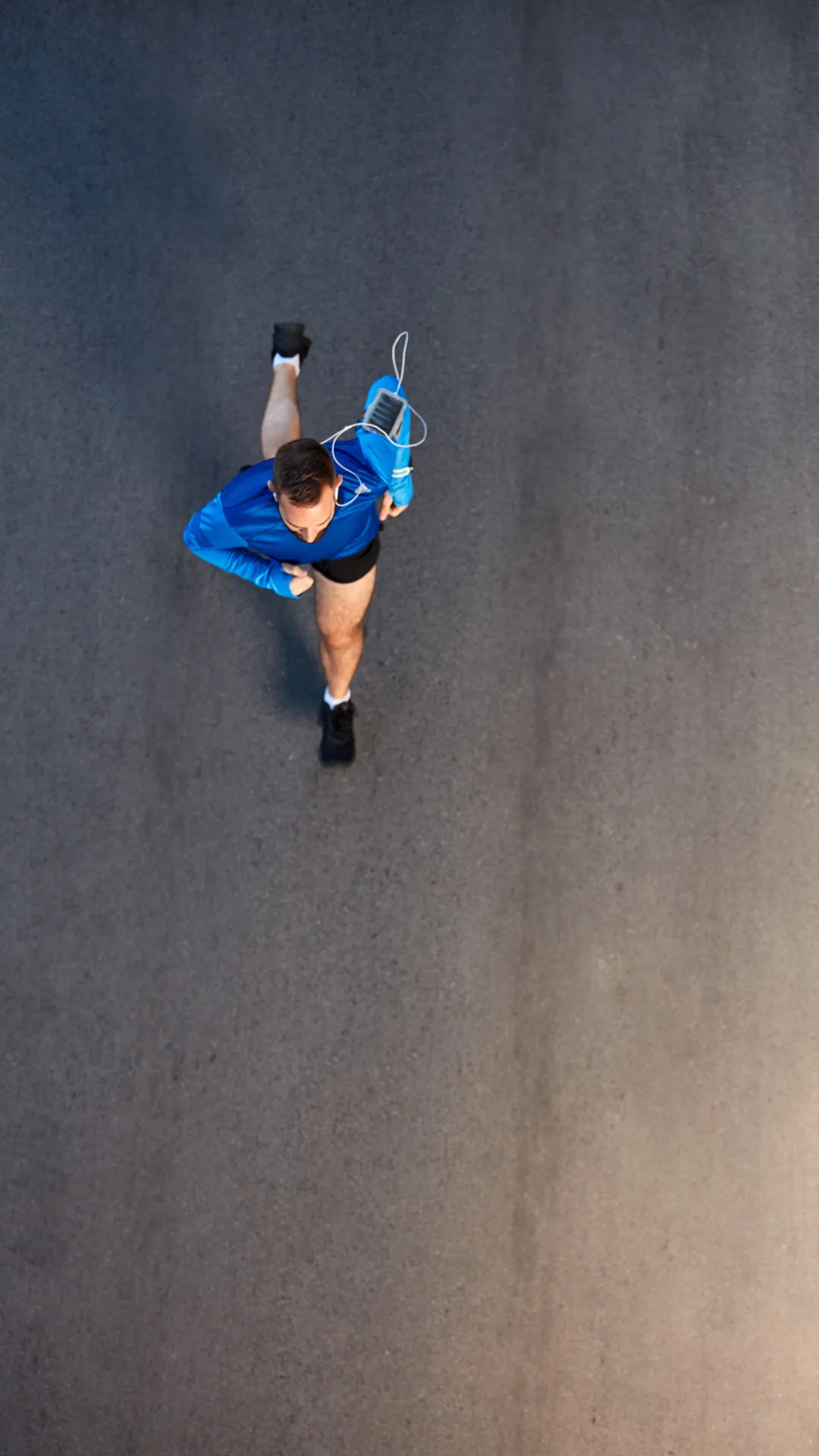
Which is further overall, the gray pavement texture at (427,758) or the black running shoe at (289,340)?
the black running shoe at (289,340)

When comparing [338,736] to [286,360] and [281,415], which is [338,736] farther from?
[286,360]

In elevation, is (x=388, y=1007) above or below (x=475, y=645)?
below

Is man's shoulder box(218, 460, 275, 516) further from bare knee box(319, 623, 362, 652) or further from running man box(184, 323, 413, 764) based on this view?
bare knee box(319, 623, 362, 652)

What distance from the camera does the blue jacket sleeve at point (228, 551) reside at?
2246 millimetres

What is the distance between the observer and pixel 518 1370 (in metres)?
2.58

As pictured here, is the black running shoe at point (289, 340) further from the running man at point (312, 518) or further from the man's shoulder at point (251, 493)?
the man's shoulder at point (251, 493)

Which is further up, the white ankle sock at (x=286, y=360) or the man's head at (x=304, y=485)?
A: the white ankle sock at (x=286, y=360)

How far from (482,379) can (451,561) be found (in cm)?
57

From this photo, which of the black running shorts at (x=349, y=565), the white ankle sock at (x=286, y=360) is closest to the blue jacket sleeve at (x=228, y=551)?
the black running shorts at (x=349, y=565)

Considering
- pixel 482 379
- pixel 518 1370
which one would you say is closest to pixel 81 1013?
pixel 518 1370

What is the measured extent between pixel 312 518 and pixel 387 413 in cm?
43

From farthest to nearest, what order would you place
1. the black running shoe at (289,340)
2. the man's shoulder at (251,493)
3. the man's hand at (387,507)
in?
1. the black running shoe at (289,340)
2. the man's hand at (387,507)
3. the man's shoulder at (251,493)

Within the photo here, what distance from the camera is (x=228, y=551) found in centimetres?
229

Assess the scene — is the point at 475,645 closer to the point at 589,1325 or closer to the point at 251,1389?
the point at 589,1325
